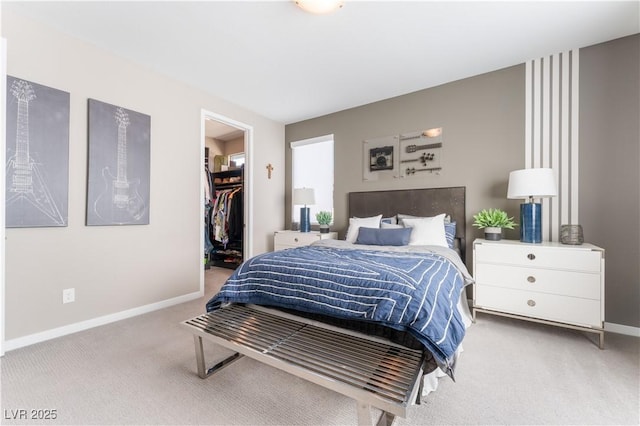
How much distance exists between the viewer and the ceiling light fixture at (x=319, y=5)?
193 cm

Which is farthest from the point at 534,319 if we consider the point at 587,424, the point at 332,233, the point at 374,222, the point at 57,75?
the point at 57,75

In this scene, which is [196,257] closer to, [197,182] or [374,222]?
[197,182]

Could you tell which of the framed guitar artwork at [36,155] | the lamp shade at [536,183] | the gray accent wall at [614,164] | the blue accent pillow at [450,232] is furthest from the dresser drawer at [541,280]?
the framed guitar artwork at [36,155]

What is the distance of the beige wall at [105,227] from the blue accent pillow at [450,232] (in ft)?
9.28

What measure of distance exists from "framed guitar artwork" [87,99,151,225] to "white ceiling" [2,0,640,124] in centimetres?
61

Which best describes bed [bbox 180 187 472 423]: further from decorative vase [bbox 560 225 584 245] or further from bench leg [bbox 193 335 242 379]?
decorative vase [bbox 560 225 584 245]

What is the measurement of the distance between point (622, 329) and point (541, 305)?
0.76 m

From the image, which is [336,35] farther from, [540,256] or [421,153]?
[540,256]

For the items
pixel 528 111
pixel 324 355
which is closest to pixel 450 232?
pixel 528 111

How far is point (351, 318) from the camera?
1537 mm

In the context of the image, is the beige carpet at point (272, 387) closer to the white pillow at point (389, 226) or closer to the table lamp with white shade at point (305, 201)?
the white pillow at point (389, 226)

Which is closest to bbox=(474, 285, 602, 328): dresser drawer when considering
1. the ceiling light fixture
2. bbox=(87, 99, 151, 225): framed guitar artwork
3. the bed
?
the bed

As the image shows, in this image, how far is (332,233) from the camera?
3.94m

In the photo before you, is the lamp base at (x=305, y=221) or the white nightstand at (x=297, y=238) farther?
the lamp base at (x=305, y=221)
